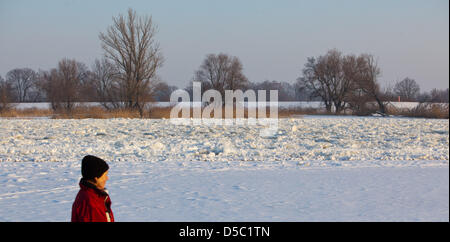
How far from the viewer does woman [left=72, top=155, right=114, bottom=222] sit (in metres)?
2.87

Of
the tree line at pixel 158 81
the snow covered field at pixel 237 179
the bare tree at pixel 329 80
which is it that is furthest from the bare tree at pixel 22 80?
the snow covered field at pixel 237 179

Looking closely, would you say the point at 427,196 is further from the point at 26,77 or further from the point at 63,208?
the point at 26,77

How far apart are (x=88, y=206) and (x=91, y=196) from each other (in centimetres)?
7

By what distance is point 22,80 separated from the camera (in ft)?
281

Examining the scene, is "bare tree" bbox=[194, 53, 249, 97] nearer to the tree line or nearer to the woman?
the tree line

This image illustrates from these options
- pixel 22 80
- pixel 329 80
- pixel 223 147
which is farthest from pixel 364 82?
pixel 22 80

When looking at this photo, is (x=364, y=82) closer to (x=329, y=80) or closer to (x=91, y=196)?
(x=329, y=80)

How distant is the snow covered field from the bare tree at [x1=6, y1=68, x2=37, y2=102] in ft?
255

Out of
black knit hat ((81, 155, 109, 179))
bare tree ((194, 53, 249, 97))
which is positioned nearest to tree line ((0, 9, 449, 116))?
bare tree ((194, 53, 249, 97))

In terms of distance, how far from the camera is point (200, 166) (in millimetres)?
9062

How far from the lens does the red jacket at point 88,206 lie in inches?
113

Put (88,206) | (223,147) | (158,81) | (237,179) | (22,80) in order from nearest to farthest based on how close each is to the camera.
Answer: (88,206) < (237,179) < (223,147) < (158,81) < (22,80)

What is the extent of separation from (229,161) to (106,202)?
22.3ft

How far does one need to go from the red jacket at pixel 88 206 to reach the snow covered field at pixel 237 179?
2.18 metres
